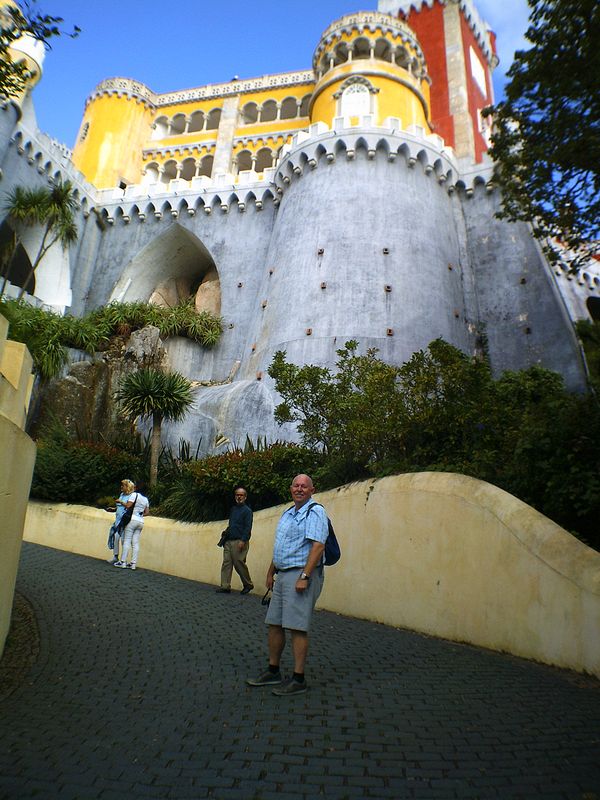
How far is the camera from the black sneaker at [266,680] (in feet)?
13.5

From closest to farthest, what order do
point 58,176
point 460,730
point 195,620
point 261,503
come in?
point 460,730, point 195,620, point 261,503, point 58,176

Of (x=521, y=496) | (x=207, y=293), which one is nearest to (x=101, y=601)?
(x=521, y=496)

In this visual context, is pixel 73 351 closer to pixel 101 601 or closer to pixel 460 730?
pixel 101 601

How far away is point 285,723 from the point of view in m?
3.42

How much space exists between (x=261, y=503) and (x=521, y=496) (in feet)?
19.2

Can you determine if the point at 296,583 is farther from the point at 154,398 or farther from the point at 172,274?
the point at 172,274

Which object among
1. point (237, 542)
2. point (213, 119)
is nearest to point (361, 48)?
point (213, 119)

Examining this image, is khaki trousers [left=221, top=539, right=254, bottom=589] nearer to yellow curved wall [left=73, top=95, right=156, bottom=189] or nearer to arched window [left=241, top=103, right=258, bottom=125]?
yellow curved wall [left=73, top=95, right=156, bottom=189]

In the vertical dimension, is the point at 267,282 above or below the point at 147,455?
above

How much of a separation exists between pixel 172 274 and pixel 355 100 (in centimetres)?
1153

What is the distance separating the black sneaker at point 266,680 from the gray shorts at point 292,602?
394 mm

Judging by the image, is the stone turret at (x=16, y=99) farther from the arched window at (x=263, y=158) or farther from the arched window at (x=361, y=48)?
the arched window at (x=263, y=158)

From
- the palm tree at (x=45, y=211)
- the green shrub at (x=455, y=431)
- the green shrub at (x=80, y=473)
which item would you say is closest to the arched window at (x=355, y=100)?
the palm tree at (x=45, y=211)

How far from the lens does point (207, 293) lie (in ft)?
83.1
